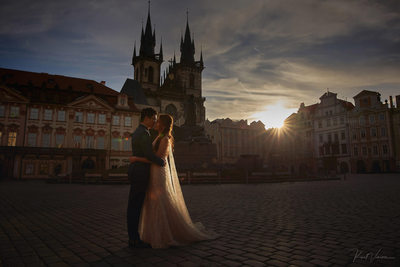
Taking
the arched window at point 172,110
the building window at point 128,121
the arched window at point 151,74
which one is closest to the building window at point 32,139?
the building window at point 128,121

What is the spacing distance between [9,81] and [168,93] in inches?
1267

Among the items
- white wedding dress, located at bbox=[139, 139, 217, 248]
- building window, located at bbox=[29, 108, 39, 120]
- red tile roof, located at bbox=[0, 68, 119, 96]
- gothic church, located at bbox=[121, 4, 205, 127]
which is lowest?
white wedding dress, located at bbox=[139, 139, 217, 248]

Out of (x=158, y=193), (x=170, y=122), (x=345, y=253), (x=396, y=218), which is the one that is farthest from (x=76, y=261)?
(x=396, y=218)

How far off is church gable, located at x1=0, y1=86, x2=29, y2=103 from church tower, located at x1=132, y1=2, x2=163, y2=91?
99.8ft

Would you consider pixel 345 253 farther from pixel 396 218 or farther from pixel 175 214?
pixel 396 218

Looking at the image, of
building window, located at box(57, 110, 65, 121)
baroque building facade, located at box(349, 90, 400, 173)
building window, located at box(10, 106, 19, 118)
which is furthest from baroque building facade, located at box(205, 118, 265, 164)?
building window, located at box(10, 106, 19, 118)

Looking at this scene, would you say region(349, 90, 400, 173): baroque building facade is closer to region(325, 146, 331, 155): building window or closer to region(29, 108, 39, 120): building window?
region(325, 146, 331, 155): building window

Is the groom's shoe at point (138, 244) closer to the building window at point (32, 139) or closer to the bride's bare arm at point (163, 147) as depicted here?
the bride's bare arm at point (163, 147)

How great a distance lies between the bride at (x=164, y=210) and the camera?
3748 millimetres

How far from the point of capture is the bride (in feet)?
12.3

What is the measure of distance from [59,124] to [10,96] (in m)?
6.54

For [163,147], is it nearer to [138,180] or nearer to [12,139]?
[138,180]

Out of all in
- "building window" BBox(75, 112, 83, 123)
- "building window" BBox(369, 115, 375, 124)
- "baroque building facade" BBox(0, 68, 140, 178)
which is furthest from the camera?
"building window" BBox(369, 115, 375, 124)

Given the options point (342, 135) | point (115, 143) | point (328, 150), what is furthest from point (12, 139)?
point (342, 135)
